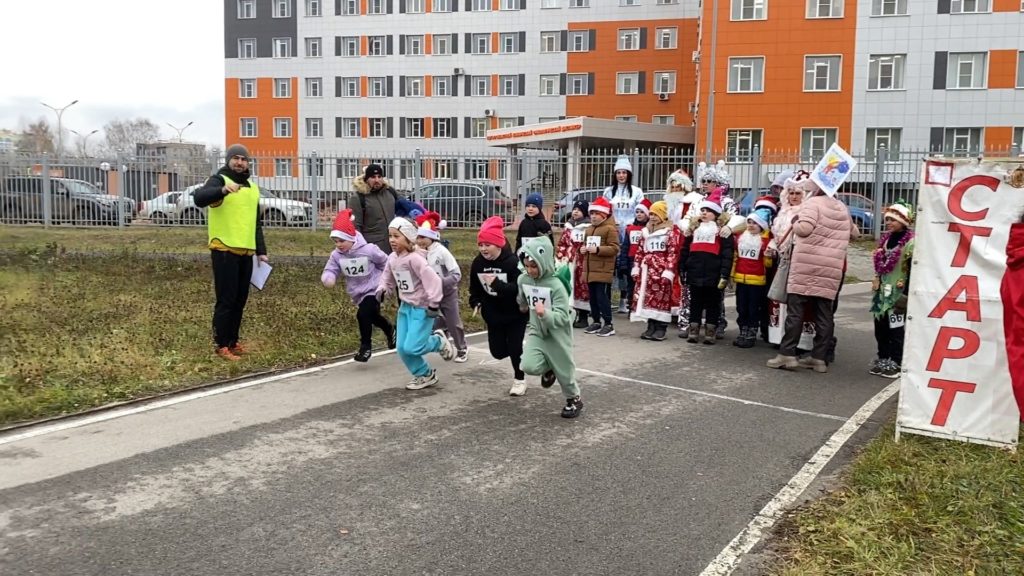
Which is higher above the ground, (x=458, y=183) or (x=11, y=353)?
(x=458, y=183)

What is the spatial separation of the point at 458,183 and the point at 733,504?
58.6 feet

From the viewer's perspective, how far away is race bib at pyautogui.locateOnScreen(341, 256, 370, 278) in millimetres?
8234

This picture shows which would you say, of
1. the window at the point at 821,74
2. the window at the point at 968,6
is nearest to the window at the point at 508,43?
the window at the point at 821,74

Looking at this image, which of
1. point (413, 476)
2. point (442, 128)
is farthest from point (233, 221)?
point (442, 128)

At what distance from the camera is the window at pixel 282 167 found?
22.8 m

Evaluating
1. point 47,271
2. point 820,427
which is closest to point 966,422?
point 820,427

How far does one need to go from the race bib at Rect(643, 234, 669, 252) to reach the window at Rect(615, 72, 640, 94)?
167 ft

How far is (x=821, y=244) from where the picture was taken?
8.21 m

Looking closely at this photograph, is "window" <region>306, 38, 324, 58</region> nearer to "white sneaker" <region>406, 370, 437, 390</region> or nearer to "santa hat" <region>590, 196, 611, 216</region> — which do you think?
"santa hat" <region>590, 196, 611, 216</region>

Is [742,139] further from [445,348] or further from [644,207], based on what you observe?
[445,348]

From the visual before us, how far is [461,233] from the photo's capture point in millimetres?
21625

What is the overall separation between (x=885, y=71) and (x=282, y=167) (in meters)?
31.4

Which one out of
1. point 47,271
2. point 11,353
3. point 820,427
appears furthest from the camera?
point 47,271

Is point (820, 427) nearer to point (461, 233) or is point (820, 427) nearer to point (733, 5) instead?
point (461, 233)
